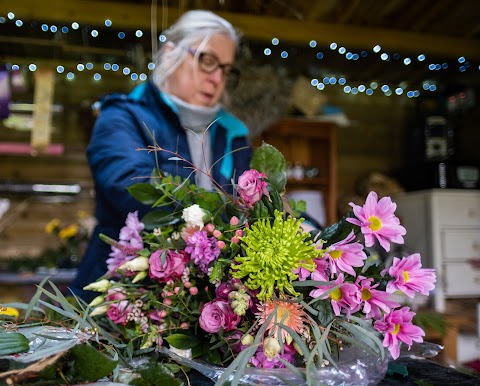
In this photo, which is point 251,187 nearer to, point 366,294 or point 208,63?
point 366,294

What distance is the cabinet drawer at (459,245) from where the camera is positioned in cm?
278

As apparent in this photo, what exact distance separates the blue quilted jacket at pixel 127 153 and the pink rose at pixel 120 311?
0.24 metres

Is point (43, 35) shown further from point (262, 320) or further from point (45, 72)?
point (262, 320)

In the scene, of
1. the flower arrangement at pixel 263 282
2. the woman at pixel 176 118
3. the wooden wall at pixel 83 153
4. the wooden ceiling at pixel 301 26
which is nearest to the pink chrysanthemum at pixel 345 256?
the flower arrangement at pixel 263 282

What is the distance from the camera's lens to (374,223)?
528mm

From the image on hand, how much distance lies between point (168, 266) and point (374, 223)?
25 cm

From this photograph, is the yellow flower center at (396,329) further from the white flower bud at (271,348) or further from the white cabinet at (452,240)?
the white cabinet at (452,240)

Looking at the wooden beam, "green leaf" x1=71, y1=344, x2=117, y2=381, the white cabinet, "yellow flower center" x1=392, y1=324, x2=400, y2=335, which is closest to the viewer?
"green leaf" x1=71, y1=344, x2=117, y2=381

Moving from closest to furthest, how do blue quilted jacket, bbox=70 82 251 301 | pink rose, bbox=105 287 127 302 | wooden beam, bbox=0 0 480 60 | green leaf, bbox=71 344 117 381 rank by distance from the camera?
1. green leaf, bbox=71 344 117 381
2. pink rose, bbox=105 287 127 302
3. blue quilted jacket, bbox=70 82 251 301
4. wooden beam, bbox=0 0 480 60

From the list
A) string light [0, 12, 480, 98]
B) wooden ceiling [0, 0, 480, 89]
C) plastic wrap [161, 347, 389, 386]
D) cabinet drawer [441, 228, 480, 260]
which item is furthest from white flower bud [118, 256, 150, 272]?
cabinet drawer [441, 228, 480, 260]

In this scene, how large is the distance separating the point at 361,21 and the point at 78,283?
2.25 metres

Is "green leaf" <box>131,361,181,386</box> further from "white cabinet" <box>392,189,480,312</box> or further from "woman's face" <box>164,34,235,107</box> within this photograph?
"white cabinet" <box>392,189,480,312</box>

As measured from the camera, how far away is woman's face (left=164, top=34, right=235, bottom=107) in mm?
1130

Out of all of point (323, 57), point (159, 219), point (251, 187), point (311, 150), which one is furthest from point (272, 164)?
point (311, 150)
